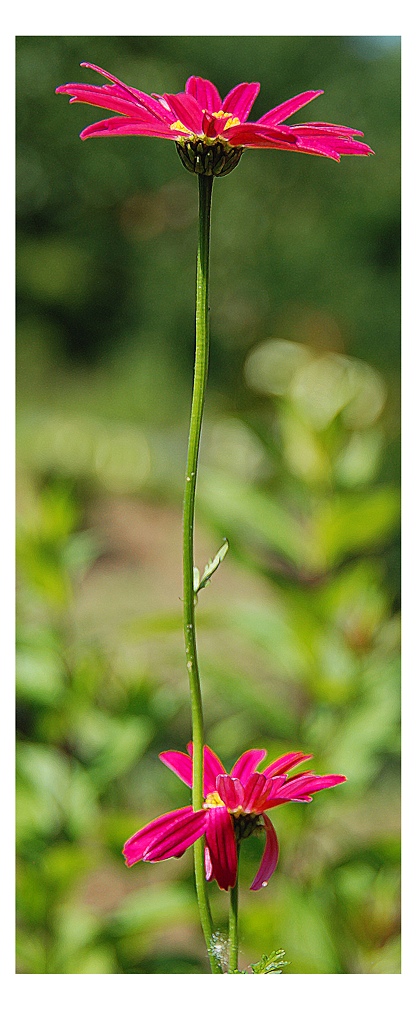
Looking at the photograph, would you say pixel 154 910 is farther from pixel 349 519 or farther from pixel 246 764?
pixel 246 764

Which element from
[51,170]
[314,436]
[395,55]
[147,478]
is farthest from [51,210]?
[314,436]

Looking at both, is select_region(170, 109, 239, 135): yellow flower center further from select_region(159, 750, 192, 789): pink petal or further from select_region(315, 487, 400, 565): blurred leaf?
select_region(315, 487, 400, 565): blurred leaf

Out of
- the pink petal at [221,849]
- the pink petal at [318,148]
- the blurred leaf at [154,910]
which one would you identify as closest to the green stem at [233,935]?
the pink petal at [221,849]

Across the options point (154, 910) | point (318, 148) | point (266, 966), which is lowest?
point (154, 910)

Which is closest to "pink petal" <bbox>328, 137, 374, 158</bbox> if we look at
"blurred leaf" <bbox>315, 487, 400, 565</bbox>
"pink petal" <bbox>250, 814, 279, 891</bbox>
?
"pink petal" <bbox>250, 814, 279, 891</bbox>

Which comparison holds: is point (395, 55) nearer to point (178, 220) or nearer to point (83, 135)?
point (178, 220)

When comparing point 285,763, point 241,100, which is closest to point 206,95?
point 241,100

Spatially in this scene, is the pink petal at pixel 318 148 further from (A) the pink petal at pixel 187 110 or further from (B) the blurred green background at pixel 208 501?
(B) the blurred green background at pixel 208 501
